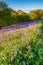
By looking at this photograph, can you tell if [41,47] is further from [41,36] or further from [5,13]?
[5,13]

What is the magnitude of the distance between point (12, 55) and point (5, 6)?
12.6 m

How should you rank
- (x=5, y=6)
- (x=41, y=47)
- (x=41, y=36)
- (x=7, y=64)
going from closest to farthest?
(x=7, y=64) < (x=41, y=47) < (x=41, y=36) < (x=5, y=6)

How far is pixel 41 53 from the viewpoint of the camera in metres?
4.69

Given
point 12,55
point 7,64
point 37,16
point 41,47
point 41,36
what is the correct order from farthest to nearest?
point 37,16
point 41,36
point 41,47
point 12,55
point 7,64

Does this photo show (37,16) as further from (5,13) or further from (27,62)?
(27,62)

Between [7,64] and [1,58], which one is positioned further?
[1,58]

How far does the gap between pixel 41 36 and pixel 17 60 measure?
1.99 m

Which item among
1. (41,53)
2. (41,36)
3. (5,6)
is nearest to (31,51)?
(41,53)

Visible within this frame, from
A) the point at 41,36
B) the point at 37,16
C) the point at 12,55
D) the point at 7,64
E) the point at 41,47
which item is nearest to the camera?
the point at 7,64

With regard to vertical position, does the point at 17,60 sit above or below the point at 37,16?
above

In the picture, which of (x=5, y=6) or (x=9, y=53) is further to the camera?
(x=5, y=6)

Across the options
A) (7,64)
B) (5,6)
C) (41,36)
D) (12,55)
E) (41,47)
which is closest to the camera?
(7,64)

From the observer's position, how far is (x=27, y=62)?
4.37 m

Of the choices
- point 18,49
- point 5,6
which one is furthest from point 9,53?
point 5,6
